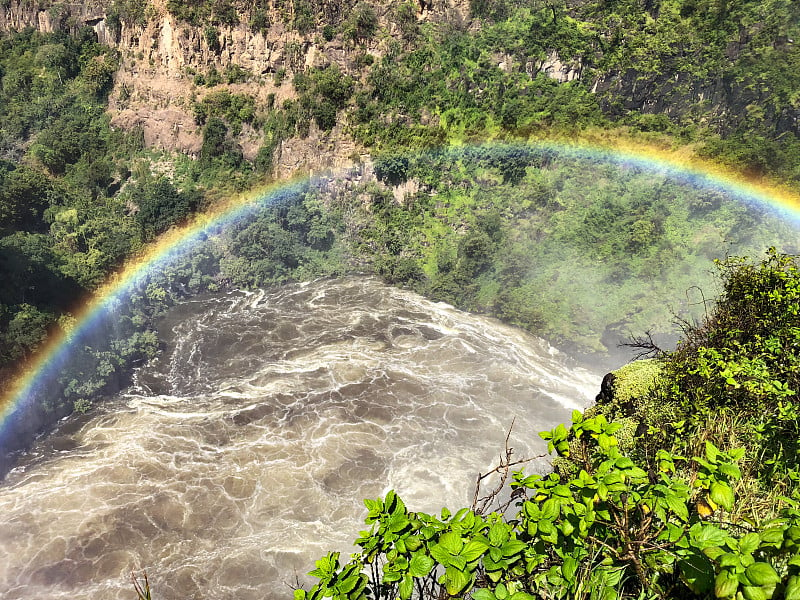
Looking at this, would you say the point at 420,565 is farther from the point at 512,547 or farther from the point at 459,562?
the point at 512,547

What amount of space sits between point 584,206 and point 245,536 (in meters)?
23.5

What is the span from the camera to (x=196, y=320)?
2586cm

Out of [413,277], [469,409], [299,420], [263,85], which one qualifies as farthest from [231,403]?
[263,85]

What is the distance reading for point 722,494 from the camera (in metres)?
2.53

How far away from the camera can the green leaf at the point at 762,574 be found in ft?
6.09

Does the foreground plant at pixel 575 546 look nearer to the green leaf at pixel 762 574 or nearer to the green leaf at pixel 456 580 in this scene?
the green leaf at pixel 456 580

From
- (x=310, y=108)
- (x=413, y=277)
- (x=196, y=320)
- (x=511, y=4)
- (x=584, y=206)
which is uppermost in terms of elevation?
(x=511, y=4)

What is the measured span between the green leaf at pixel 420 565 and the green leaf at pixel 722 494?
1.52m

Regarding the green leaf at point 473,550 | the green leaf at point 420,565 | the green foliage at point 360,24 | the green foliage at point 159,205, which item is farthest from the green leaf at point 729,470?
the green foliage at point 360,24

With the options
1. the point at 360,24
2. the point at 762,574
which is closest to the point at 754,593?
the point at 762,574

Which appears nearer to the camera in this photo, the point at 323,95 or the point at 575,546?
the point at 575,546

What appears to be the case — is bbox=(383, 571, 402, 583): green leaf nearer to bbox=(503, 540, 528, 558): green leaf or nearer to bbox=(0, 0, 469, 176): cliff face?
bbox=(503, 540, 528, 558): green leaf

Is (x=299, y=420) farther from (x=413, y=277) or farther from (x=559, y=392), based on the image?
(x=413, y=277)

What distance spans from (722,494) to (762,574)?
2.36 feet
